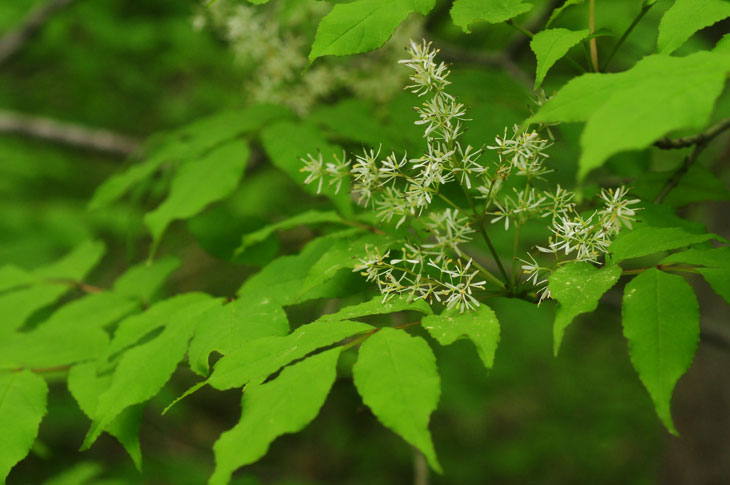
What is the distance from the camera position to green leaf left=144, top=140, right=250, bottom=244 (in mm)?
1834

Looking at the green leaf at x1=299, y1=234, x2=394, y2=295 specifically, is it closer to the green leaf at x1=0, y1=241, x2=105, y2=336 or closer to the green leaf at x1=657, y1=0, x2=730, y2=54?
the green leaf at x1=657, y1=0, x2=730, y2=54

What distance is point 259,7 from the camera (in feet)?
10.1

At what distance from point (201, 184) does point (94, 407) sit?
2.41ft

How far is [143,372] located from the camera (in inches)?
53.8

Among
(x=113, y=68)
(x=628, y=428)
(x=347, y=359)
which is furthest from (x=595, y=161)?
(x=628, y=428)

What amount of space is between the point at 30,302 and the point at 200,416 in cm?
587

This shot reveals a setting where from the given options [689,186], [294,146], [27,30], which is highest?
[27,30]

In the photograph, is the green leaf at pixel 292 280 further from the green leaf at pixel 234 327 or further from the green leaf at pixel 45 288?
the green leaf at pixel 45 288

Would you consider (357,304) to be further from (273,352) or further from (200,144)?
(200,144)

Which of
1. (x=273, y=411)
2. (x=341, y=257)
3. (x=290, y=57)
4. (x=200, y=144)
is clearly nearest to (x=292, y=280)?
(x=341, y=257)

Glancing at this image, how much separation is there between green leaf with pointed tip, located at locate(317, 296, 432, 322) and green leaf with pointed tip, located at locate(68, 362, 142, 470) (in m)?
0.57

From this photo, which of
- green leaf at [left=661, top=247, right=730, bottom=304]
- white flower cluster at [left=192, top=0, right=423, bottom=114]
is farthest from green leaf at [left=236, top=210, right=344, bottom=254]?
white flower cluster at [left=192, top=0, right=423, bottom=114]

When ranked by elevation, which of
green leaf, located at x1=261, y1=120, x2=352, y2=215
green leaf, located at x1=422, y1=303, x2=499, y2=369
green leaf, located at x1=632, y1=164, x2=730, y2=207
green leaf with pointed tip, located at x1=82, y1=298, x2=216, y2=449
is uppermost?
green leaf, located at x1=261, y1=120, x2=352, y2=215

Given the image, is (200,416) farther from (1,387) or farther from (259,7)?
(1,387)
